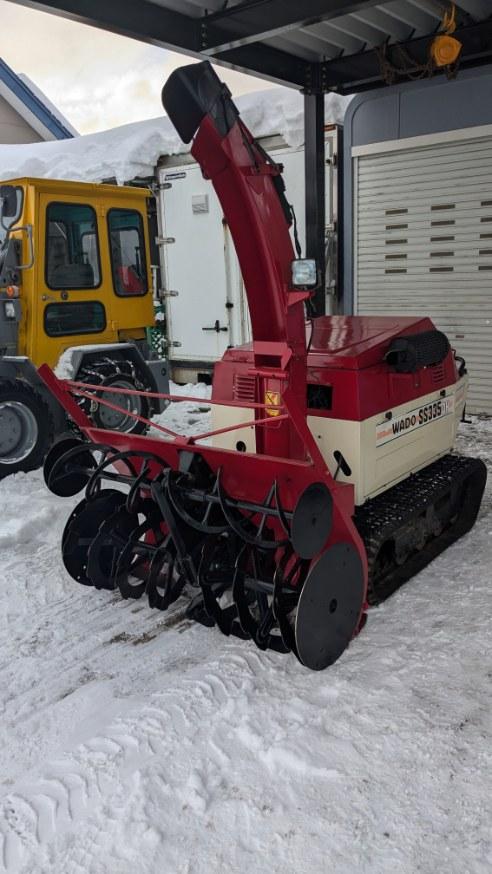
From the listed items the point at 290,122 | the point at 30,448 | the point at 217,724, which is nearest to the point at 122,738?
the point at 217,724

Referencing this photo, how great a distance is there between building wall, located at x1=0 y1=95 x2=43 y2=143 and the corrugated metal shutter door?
1459 centimetres

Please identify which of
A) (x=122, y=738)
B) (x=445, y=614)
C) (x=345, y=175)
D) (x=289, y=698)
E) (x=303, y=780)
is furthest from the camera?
(x=345, y=175)

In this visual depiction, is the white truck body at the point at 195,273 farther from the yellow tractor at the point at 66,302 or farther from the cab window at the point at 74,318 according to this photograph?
the cab window at the point at 74,318

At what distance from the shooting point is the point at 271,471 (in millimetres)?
3018

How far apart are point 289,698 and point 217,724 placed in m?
0.31

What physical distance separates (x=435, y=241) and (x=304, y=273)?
530 cm

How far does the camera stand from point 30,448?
19.5ft

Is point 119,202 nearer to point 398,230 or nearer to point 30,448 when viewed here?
point 30,448

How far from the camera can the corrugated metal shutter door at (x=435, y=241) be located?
7.56m

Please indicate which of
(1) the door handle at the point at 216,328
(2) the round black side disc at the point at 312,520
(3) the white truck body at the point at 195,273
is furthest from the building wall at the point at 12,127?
(2) the round black side disc at the point at 312,520

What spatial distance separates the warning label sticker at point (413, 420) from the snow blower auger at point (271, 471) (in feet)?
0.05

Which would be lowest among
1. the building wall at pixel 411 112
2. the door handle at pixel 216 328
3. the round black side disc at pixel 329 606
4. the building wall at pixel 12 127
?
the round black side disc at pixel 329 606

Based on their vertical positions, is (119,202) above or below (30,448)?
above

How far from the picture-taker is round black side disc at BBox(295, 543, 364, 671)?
281cm
